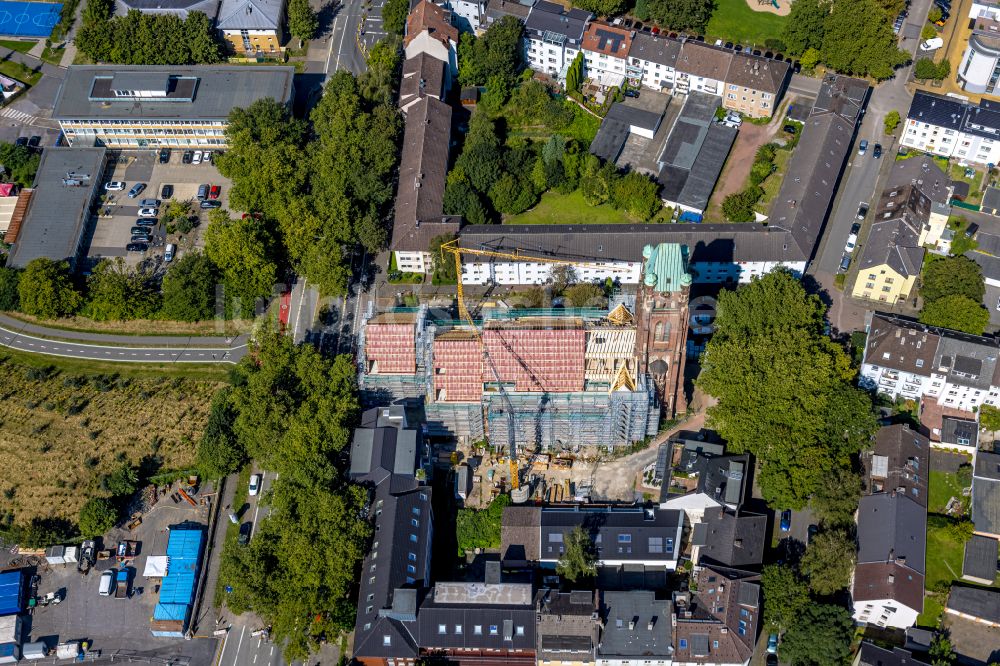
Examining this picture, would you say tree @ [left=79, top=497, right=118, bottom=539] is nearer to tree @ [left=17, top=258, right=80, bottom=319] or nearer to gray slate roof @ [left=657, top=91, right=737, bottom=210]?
tree @ [left=17, top=258, right=80, bottom=319]

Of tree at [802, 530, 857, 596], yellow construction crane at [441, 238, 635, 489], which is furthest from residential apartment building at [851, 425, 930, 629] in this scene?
yellow construction crane at [441, 238, 635, 489]

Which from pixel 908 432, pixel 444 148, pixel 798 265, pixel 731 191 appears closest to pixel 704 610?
pixel 908 432

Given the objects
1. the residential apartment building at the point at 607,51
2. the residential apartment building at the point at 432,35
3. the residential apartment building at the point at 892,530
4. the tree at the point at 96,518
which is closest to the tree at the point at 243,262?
the tree at the point at 96,518

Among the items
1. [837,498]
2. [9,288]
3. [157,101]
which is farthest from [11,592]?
[837,498]

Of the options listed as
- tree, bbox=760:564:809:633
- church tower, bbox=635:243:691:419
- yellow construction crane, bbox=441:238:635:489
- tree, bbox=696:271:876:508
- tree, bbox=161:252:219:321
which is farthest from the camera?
tree, bbox=161:252:219:321

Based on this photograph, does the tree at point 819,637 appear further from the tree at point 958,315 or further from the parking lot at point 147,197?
the parking lot at point 147,197
